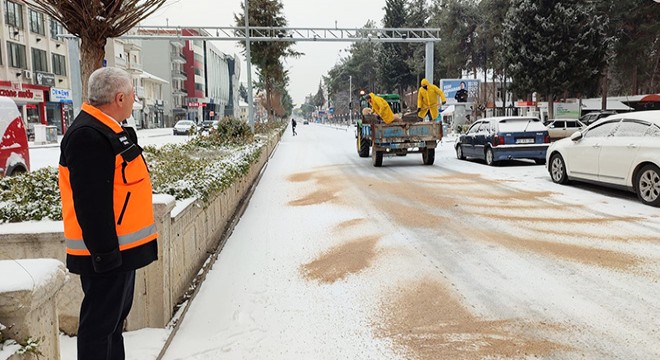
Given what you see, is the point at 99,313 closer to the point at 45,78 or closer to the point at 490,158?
the point at 490,158

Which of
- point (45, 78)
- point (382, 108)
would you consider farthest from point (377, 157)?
point (45, 78)

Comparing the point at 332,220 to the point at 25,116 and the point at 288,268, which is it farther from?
the point at 25,116

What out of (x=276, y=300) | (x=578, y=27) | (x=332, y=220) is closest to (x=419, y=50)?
(x=578, y=27)

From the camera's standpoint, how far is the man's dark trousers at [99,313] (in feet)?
8.80

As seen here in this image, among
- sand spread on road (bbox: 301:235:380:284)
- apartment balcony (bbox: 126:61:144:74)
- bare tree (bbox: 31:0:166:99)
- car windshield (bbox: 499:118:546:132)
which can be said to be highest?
apartment balcony (bbox: 126:61:144:74)

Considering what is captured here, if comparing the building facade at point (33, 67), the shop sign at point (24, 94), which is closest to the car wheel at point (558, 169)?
the building facade at point (33, 67)

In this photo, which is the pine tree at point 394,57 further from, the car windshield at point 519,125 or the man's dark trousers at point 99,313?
the man's dark trousers at point 99,313

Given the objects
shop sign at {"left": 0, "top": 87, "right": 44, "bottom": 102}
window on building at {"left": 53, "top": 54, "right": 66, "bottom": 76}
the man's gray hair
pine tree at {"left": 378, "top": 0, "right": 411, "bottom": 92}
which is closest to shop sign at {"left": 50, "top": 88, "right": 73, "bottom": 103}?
shop sign at {"left": 0, "top": 87, "right": 44, "bottom": 102}

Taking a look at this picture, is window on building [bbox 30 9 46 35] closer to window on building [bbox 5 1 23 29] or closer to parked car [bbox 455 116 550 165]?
window on building [bbox 5 1 23 29]

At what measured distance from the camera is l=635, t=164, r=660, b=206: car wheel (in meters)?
8.55

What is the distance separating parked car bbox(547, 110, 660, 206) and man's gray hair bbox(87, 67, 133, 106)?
8.55m

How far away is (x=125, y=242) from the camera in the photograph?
108 inches

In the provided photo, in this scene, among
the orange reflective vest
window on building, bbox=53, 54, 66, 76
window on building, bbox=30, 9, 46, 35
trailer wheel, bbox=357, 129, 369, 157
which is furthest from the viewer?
window on building, bbox=53, 54, 66, 76

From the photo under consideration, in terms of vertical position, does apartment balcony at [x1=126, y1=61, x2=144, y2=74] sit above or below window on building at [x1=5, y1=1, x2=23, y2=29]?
below
